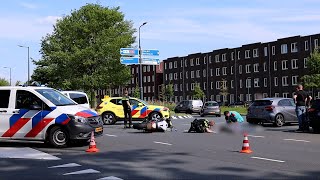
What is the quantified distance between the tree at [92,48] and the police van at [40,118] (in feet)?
134

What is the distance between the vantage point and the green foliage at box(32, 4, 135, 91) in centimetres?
5475

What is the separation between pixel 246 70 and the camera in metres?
87.6

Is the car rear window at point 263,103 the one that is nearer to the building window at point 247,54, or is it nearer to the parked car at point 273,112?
the parked car at point 273,112

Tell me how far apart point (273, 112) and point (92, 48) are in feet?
119

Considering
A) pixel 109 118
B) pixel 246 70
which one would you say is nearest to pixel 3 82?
pixel 246 70

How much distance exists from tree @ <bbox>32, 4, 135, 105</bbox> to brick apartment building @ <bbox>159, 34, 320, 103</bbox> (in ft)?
103

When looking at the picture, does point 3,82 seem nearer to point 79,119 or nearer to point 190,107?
point 190,107

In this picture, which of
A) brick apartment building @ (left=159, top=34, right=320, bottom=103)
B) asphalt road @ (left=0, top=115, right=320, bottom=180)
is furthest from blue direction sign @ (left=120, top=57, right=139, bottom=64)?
brick apartment building @ (left=159, top=34, right=320, bottom=103)

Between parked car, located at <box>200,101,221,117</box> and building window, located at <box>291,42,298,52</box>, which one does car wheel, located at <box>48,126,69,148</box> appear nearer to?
parked car, located at <box>200,101,221,117</box>

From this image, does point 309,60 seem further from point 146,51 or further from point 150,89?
point 150,89

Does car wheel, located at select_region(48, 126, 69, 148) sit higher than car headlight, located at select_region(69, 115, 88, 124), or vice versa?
car headlight, located at select_region(69, 115, 88, 124)

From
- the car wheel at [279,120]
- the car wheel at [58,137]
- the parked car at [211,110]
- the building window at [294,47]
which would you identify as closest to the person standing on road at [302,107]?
the car wheel at [279,120]

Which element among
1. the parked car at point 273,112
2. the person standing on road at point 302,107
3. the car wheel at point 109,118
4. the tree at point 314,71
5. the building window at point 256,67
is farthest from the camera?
the building window at point 256,67

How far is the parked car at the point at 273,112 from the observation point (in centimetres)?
2134
